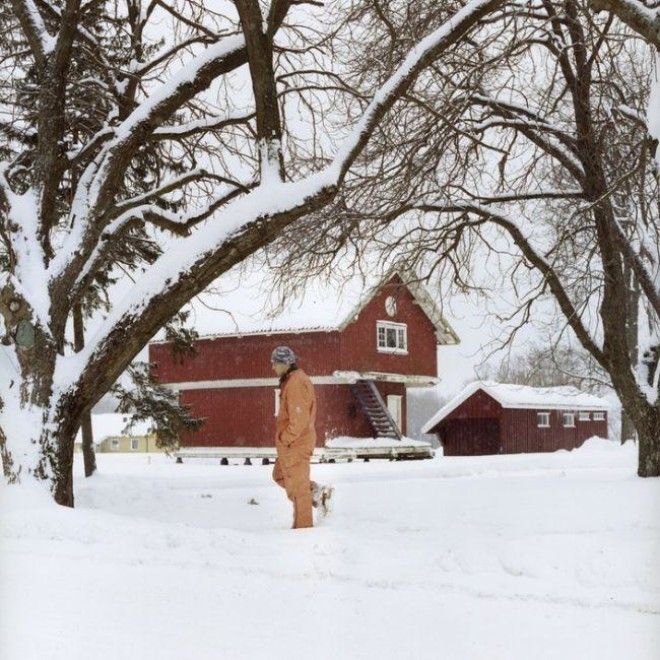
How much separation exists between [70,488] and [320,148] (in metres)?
5.83

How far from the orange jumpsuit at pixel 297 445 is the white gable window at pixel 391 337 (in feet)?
81.0

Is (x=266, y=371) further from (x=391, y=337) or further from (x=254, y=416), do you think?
(x=391, y=337)

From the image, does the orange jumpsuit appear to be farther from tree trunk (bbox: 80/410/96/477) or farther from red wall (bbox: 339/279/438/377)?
red wall (bbox: 339/279/438/377)

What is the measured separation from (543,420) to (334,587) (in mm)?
34842

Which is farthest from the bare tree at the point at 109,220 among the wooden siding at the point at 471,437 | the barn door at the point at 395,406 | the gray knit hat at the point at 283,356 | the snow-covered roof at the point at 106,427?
the snow-covered roof at the point at 106,427

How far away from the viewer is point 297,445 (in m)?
8.01

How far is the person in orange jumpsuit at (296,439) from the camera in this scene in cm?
798

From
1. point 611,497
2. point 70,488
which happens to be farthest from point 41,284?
point 611,497

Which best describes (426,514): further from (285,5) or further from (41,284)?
(285,5)

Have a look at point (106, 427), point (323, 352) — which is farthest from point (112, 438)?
point (323, 352)

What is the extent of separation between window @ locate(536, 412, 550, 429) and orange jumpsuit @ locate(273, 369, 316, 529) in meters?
31.7

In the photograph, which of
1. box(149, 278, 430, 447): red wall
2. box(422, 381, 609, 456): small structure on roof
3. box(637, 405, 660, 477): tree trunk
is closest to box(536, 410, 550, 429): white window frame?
box(422, 381, 609, 456): small structure on roof

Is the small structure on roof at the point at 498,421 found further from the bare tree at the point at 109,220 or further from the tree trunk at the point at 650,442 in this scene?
the bare tree at the point at 109,220

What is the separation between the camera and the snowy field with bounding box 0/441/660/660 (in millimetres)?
3955
